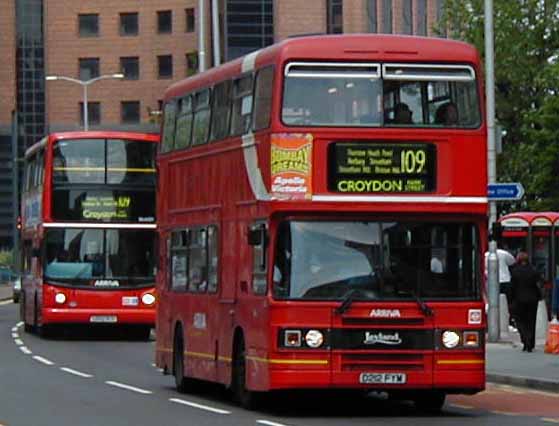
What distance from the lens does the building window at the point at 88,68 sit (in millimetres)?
112312

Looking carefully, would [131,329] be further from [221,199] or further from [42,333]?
[221,199]

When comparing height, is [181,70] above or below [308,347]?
above

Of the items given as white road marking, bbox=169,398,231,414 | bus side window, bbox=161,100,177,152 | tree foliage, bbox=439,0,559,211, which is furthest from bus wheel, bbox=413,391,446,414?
tree foliage, bbox=439,0,559,211

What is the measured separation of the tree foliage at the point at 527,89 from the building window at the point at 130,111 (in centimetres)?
4257

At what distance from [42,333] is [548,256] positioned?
14257 millimetres

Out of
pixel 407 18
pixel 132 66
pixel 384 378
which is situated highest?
pixel 407 18

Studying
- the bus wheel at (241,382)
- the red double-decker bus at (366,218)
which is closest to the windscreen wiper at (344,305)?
the red double-decker bus at (366,218)

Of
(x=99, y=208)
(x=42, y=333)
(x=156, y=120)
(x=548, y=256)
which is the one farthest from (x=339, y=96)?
(x=156, y=120)

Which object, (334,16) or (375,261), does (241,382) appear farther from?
(334,16)

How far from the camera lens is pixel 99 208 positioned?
39.5m

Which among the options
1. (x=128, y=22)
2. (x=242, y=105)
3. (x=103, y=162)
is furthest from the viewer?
(x=128, y=22)

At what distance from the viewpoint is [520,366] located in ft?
95.3

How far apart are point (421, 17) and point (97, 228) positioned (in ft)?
215

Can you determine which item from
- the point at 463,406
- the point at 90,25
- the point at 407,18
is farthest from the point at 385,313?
the point at 90,25
